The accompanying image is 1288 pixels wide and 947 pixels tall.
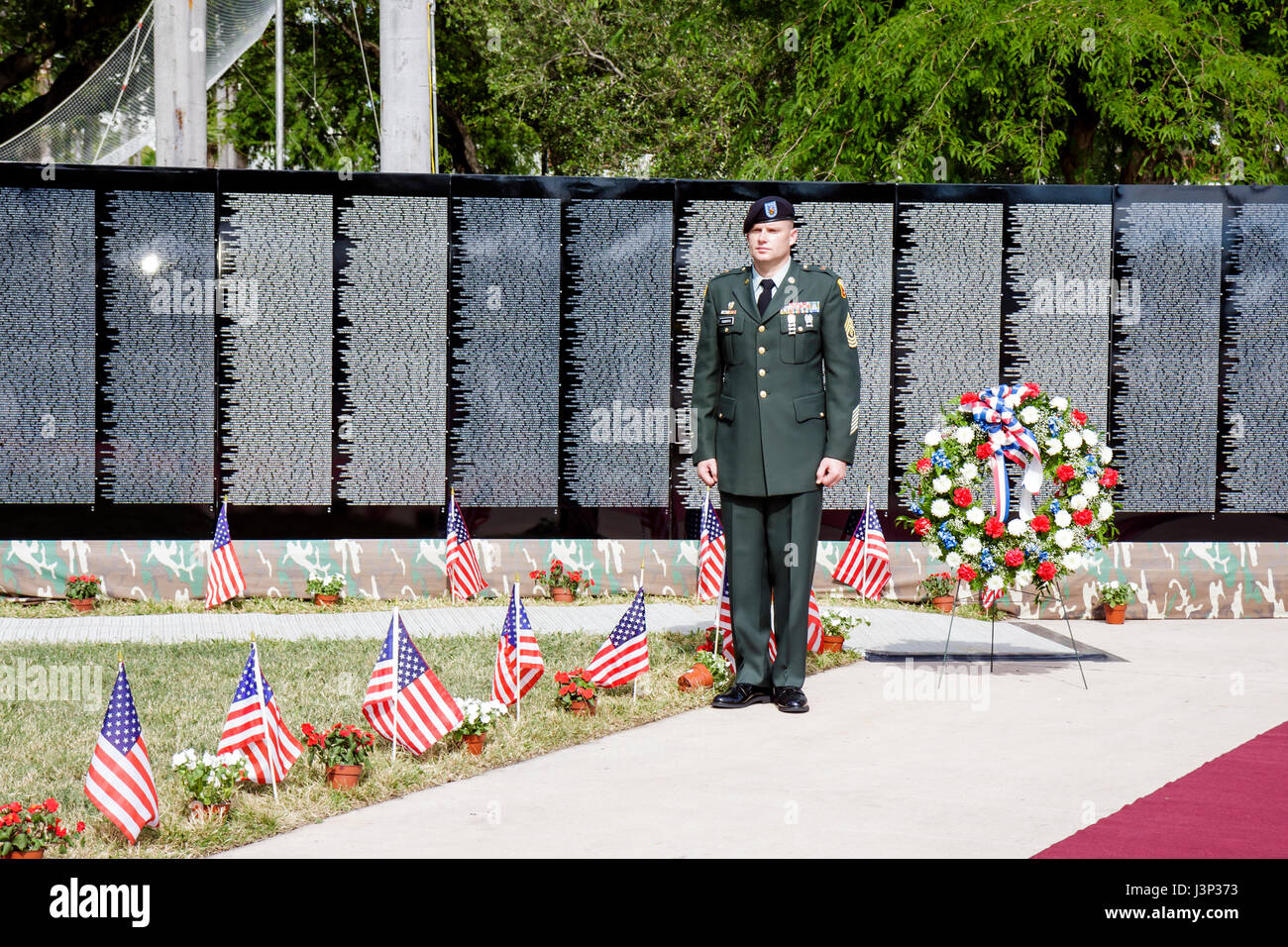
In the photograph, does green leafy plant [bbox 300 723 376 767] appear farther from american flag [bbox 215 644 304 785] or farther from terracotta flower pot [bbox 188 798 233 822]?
terracotta flower pot [bbox 188 798 233 822]

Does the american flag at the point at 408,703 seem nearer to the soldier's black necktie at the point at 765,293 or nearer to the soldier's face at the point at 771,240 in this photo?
the soldier's black necktie at the point at 765,293

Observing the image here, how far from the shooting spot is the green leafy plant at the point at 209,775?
15.2 ft

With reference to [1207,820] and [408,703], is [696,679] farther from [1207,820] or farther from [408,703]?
[1207,820]

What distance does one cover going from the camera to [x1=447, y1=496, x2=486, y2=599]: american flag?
902 cm

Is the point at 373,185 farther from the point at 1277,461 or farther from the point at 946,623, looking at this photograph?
the point at 1277,461

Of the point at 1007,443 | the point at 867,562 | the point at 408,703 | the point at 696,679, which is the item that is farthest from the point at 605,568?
the point at 408,703

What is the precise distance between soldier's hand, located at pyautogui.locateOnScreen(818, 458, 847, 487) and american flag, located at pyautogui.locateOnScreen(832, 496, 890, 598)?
2472 mm

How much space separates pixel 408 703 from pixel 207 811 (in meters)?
0.96

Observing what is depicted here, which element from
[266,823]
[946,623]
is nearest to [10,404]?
[266,823]

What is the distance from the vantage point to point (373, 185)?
9.30m

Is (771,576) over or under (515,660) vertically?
over

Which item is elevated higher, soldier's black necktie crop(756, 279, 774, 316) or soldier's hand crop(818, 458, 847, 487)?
soldier's black necktie crop(756, 279, 774, 316)

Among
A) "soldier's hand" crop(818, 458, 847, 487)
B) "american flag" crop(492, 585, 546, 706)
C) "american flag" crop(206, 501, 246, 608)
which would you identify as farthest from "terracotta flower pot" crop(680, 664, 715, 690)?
"american flag" crop(206, 501, 246, 608)

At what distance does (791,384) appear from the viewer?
253 inches
